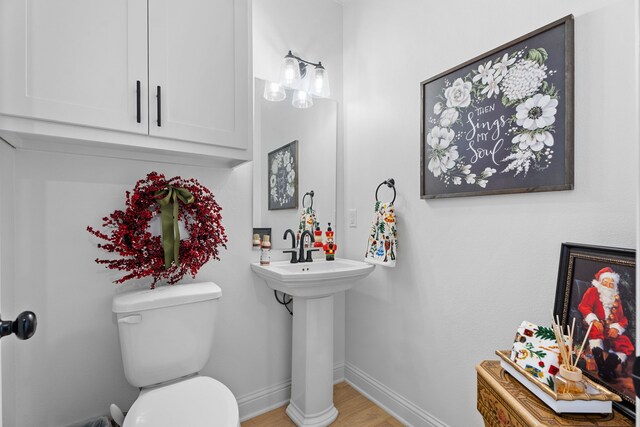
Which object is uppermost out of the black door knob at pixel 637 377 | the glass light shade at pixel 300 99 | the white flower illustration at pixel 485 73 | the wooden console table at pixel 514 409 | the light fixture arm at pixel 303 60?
the light fixture arm at pixel 303 60

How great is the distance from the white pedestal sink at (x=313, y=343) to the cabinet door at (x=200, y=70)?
32.0 inches

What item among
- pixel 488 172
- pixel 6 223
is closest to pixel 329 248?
pixel 488 172

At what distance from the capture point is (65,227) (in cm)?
141

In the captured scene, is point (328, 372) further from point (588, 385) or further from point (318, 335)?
point (588, 385)

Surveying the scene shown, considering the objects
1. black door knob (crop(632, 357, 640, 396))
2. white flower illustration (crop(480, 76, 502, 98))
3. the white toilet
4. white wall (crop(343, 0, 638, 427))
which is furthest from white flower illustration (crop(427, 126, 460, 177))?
the white toilet

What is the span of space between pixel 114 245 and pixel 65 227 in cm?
22

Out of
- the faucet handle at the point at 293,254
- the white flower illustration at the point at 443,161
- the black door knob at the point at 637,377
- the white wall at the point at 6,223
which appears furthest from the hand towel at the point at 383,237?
the white wall at the point at 6,223

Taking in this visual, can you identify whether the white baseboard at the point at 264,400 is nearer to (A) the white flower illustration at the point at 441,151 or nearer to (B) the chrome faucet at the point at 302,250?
(B) the chrome faucet at the point at 302,250

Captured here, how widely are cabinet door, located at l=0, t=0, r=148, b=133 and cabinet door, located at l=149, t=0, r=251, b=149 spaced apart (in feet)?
0.22

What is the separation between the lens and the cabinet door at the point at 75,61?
109cm

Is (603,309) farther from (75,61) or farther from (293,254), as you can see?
(75,61)

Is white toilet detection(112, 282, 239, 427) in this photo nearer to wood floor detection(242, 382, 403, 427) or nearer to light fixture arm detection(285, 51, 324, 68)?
wood floor detection(242, 382, 403, 427)

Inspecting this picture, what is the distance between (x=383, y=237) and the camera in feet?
6.13

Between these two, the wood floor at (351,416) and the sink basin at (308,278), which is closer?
the sink basin at (308,278)
